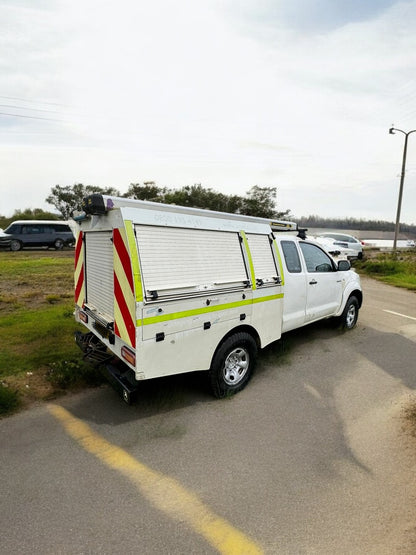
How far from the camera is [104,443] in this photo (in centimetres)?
312

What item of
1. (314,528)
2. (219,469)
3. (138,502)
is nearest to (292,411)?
(219,469)

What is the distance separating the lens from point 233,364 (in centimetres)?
407

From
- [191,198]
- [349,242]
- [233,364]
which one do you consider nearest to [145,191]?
[191,198]

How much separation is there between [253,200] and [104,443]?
41338 millimetres

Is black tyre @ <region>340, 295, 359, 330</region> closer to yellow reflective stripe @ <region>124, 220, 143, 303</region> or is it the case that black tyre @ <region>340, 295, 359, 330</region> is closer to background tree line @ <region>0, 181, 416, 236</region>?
yellow reflective stripe @ <region>124, 220, 143, 303</region>

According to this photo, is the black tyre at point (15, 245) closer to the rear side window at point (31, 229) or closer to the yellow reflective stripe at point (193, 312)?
the rear side window at point (31, 229)

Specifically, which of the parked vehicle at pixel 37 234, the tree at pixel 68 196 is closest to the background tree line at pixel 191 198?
the tree at pixel 68 196

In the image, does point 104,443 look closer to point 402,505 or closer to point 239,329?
point 239,329

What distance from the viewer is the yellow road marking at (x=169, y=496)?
2154mm

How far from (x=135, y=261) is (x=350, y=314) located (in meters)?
5.29

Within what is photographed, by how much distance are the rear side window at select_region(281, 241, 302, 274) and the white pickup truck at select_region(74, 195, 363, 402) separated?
0.03 metres

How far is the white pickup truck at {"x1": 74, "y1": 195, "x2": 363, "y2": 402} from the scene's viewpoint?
121 inches

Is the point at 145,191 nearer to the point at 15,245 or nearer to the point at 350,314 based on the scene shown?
the point at 15,245

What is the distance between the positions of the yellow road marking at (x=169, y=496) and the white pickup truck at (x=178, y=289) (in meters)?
0.52
